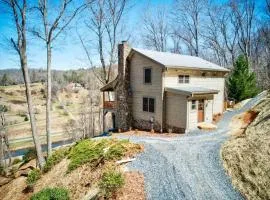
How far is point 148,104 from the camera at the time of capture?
21203 millimetres

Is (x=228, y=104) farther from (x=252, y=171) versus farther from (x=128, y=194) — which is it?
(x=128, y=194)

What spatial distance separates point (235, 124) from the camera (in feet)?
67.7

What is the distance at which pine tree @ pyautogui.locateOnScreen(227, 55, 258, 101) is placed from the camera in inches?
1113

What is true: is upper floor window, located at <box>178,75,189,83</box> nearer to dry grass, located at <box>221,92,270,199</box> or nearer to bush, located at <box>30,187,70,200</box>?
dry grass, located at <box>221,92,270,199</box>

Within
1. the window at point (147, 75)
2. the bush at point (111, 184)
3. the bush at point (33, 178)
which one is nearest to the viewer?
the bush at point (111, 184)

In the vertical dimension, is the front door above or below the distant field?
above

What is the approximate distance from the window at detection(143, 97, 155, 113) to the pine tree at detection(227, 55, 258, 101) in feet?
44.2

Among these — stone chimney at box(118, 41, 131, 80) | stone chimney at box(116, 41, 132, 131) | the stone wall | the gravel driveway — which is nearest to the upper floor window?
the stone wall

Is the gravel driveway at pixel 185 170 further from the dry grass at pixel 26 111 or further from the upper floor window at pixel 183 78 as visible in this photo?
the dry grass at pixel 26 111

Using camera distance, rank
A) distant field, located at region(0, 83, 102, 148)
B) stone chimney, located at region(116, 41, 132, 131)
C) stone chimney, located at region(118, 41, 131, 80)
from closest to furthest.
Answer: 1. stone chimney, located at region(118, 41, 131, 80)
2. stone chimney, located at region(116, 41, 132, 131)
3. distant field, located at region(0, 83, 102, 148)

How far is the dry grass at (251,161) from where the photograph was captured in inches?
396

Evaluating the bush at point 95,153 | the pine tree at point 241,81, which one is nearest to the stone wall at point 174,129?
the bush at point 95,153

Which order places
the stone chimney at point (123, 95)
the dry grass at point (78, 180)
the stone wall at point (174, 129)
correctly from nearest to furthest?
the dry grass at point (78, 180), the stone wall at point (174, 129), the stone chimney at point (123, 95)

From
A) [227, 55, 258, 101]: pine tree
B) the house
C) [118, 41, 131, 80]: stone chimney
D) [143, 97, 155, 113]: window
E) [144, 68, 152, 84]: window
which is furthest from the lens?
[227, 55, 258, 101]: pine tree
